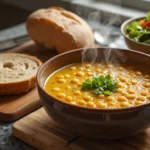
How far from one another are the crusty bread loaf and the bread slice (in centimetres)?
15

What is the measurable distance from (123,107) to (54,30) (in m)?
0.75

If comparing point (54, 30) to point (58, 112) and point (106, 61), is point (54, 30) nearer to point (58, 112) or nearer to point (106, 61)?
point (106, 61)

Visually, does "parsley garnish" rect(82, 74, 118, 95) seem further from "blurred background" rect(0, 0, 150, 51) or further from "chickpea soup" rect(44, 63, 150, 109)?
"blurred background" rect(0, 0, 150, 51)

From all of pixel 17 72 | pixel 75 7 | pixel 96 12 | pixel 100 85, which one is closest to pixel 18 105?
pixel 17 72

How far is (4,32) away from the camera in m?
2.18

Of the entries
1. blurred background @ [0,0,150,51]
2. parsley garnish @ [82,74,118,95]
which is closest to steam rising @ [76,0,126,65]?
blurred background @ [0,0,150,51]

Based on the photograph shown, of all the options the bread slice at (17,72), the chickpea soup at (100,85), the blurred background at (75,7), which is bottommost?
the blurred background at (75,7)

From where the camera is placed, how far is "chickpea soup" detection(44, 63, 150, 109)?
3.87ft

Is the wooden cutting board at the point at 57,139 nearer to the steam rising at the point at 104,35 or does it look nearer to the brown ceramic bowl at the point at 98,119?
the brown ceramic bowl at the point at 98,119

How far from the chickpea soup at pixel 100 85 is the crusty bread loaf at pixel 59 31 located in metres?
0.32

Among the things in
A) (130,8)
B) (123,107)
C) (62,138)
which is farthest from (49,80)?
(130,8)

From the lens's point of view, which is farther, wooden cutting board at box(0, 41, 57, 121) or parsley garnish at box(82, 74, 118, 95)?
wooden cutting board at box(0, 41, 57, 121)

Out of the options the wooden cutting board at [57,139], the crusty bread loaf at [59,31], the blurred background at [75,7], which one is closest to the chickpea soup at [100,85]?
the wooden cutting board at [57,139]

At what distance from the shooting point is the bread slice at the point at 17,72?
1.45 m
